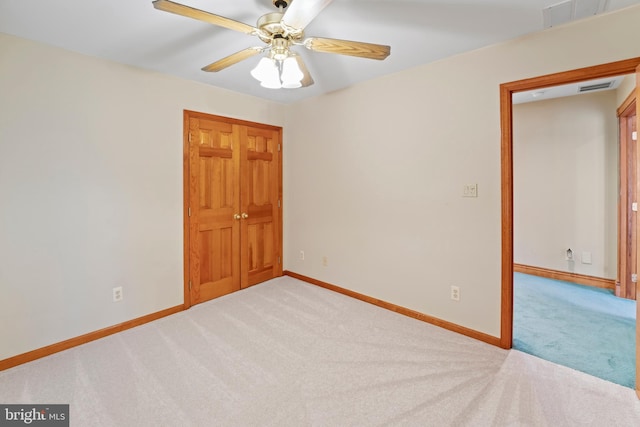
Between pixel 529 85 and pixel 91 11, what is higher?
pixel 91 11

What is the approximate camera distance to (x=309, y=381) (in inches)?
76.3

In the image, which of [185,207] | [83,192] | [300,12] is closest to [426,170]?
[300,12]

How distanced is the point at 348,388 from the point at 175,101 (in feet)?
9.82

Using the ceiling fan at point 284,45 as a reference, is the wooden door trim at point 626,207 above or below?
below

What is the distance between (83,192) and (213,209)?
1.17m

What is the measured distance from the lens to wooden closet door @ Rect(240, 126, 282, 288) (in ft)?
11.9

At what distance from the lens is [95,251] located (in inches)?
98.3

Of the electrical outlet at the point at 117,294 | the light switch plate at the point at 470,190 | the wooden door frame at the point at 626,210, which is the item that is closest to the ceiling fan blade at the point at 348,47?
the light switch plate at the point at 470,190

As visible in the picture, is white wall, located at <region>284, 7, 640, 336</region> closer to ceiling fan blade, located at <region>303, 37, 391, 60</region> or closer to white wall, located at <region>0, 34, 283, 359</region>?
ceiling fan blade, located at <region>303, 37, 391, 60</region>

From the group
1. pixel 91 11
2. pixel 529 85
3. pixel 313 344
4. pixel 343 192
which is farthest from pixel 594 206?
pixel 91 11

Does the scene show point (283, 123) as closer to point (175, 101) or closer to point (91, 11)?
point (175, 101)

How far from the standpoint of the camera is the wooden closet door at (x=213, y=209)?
3.13 metres

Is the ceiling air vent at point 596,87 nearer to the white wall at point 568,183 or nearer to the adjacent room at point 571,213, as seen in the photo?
the adjacent room at point 571,213

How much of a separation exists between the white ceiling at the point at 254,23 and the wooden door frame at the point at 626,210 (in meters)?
2.28
